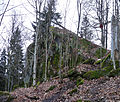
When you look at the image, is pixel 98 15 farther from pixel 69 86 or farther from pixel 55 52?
pixel 69 86

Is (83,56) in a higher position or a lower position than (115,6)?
lower

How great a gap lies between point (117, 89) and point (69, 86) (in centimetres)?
337

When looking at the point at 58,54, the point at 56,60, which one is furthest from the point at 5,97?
the point at 58,54

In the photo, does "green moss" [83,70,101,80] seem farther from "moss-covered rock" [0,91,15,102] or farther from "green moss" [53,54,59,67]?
"green moss" [53,54,59,67]

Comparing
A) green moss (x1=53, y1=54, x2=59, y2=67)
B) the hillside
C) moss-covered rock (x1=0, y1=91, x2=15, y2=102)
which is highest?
green moss (x1=53, y1=54, x2=59, y2=67)

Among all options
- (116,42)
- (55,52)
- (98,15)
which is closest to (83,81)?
(116,42)

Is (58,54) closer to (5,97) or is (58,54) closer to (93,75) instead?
(93,75)

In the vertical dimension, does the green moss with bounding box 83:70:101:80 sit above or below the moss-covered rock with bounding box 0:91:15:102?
above

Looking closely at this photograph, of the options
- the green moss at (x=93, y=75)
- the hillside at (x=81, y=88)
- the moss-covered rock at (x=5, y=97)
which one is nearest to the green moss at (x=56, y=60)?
the hillside at (x=81, y=88)

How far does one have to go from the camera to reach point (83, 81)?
8.01m

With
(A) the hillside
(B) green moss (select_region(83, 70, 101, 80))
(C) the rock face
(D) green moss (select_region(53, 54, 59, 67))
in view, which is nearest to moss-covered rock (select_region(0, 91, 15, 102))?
(A) the hillside

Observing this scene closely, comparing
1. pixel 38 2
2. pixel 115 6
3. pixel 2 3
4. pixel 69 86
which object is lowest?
pixel 69 86

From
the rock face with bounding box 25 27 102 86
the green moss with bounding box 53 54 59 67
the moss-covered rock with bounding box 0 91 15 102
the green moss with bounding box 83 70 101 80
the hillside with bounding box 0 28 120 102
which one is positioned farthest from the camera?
the green moss with bounding box 53 54 59 67

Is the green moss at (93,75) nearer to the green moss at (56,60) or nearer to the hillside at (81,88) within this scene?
the hillside at (81,88)
